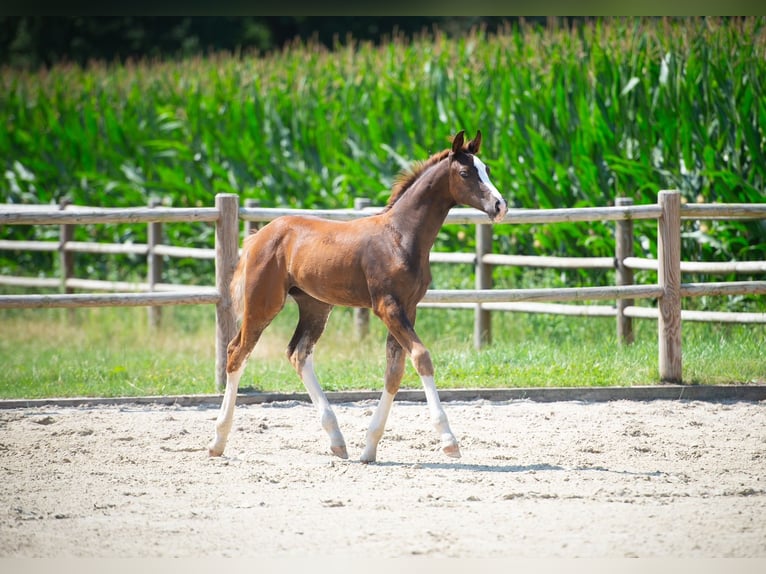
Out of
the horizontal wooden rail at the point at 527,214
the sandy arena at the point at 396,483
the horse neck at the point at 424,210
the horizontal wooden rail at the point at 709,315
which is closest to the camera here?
the sandy arena at the point at 396,483

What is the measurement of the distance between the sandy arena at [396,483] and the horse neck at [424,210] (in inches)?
52.3

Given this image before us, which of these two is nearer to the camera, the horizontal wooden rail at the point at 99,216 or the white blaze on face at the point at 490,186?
the white blaze on face at the point at 490,186

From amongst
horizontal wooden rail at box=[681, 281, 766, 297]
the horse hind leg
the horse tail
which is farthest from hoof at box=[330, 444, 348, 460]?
horizontal wooden rail at box=[681, 281, 766, 297]

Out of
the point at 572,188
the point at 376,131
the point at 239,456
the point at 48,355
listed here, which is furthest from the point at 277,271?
the point at 376,131

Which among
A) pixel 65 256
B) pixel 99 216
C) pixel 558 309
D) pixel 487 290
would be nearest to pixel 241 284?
pixel 99 216

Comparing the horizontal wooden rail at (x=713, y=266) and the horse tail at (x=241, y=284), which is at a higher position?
the horse tail at (x=241, y=284)

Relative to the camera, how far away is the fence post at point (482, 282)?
37.1ft

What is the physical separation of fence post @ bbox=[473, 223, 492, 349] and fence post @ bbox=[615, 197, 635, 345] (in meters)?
1.36

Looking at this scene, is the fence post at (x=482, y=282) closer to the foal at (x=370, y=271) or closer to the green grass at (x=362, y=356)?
the green grass at (x=362, y=356)

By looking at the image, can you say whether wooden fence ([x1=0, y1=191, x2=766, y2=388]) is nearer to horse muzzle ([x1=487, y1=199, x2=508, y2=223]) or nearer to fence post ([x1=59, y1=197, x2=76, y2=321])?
horse muzzle ([x1=487, y1=199, x2=508, y2=223])

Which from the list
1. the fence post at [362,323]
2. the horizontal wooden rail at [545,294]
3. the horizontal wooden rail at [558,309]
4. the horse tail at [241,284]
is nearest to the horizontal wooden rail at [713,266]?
the horizontal wooden rail at [545,294]

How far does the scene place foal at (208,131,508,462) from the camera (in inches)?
261

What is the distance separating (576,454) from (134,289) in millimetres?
8064

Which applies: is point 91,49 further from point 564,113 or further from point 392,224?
point 392,224
